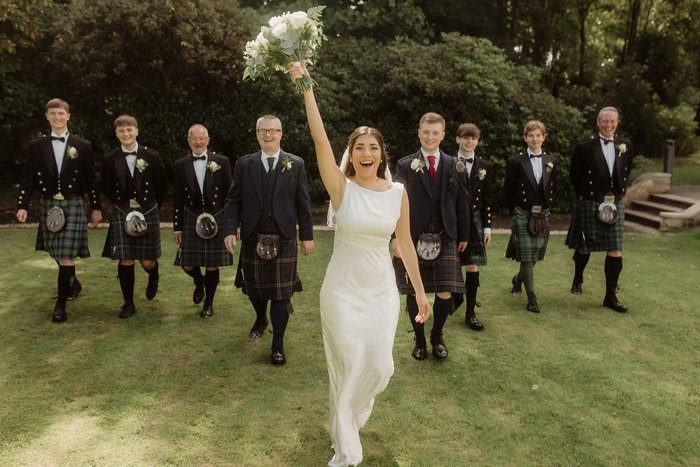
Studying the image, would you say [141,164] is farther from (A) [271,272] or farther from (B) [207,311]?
(A) [271,272]

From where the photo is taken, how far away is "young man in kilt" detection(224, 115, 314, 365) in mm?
4934

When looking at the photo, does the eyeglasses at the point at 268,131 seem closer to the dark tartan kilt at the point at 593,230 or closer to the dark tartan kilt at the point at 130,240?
the dark tartan kilt at the point at 130,240

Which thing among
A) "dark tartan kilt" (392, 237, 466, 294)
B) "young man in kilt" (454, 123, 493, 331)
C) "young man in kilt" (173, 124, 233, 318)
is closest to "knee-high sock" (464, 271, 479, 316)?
"young man in kilt" (454, 123, 493, 331)

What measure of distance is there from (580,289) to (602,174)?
154 centimetres

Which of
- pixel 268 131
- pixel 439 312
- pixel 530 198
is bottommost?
pixel 439 312

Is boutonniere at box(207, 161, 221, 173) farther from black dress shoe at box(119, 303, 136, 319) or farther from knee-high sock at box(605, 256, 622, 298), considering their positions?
knee-high sock at box(605, 256, 622, 298)

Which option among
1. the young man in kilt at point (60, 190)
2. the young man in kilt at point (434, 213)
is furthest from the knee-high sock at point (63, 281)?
the young man in kilt at point (434, 213)

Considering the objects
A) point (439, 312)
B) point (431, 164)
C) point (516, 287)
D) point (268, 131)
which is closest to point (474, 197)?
point (431, 164)

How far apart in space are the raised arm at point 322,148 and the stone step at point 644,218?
1063 centimetres

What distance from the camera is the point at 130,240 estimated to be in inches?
234

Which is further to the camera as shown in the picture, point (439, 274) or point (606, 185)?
point (606, 185)

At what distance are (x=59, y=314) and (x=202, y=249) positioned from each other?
1555 mm

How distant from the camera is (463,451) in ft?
11.8

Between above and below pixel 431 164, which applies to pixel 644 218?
below
